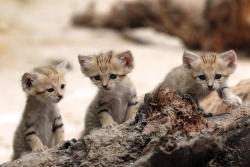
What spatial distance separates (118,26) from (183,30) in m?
2.85

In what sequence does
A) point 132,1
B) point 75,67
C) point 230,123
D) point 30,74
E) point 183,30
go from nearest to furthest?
point 230,123 → point 30,74 → point 75,67 → point 183,30 → point 132,1

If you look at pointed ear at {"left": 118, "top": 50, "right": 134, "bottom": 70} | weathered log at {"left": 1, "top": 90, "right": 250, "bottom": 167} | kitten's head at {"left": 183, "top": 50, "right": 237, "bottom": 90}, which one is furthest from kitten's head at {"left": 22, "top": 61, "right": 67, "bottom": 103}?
kitten's head at {"left": 183, "top": 50, "right": 237, "bottom": 90}

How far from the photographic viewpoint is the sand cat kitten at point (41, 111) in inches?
204

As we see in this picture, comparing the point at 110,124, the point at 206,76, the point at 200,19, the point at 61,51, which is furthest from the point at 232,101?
the point at 61,51

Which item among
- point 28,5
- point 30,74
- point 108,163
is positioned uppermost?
point 28,5

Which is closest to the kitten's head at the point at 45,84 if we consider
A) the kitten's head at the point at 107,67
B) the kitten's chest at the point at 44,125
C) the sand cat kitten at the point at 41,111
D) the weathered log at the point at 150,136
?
the sand cat kitten at the point at 41,111

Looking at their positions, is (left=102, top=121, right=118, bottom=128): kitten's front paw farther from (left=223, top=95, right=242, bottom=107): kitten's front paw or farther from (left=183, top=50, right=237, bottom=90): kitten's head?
(left=223, top=95, right=242, bottom=107): kitten's front paw

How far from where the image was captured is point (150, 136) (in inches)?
148

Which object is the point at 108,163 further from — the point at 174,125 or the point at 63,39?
the point at 63,39

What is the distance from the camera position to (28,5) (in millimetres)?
17500

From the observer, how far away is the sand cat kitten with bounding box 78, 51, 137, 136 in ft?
17.5

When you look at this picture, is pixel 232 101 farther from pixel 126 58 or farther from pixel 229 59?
pixel 126 58

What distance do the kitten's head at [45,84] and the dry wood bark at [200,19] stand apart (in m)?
6.92

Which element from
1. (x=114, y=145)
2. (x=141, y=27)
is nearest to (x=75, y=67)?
(x=141, y=27)
